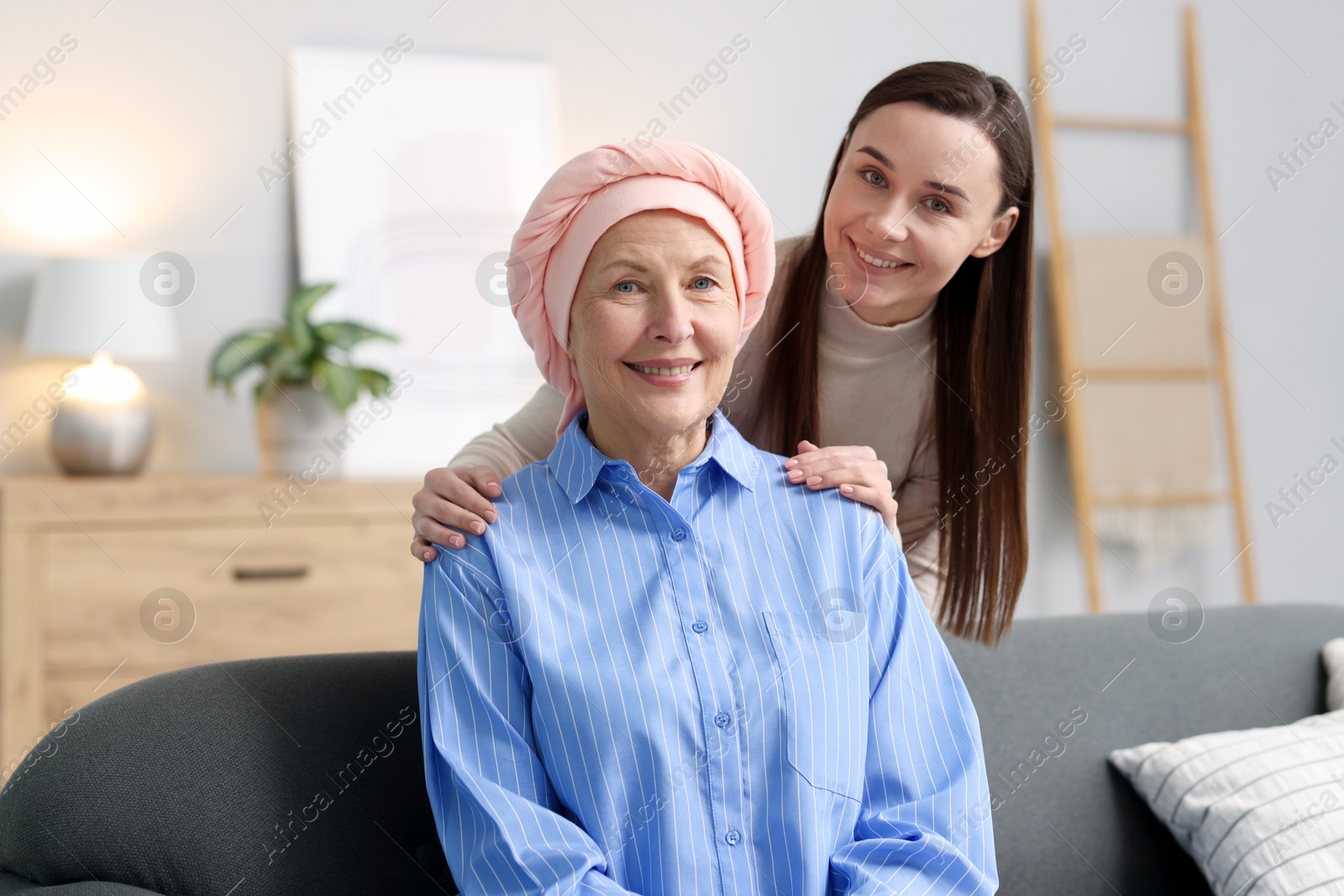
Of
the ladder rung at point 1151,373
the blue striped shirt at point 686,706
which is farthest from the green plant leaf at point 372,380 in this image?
the ladder rung at point 1151,373

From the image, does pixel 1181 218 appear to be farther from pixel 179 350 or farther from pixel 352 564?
pixel 179 350

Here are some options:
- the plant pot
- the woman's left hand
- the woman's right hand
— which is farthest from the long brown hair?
the plant pot

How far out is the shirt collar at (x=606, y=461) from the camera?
1388mm

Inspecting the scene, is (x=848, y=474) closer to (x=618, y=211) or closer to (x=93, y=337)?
(x=618, y=211)

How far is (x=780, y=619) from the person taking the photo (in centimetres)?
134

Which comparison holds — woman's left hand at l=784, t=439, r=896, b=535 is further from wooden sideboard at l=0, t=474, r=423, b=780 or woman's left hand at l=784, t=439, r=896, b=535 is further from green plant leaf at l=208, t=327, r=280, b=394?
green plant leaf at l=208, t=327, r=280, b=394

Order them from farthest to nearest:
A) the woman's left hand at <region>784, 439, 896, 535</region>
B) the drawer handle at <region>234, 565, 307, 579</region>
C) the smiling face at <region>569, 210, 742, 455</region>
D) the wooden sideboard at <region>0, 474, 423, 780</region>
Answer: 1. the drawer handle at <region>234, 565, 307, 579</region>
2. the wooden sideboard at <region>0, 474, 423, 780</region>
3. the woman's left hand at <region>784, 439, 896, 535</region>
4. the smiling face at <region>569, 210, 742, 455</region>

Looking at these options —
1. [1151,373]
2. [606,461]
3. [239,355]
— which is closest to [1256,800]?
[606,461]

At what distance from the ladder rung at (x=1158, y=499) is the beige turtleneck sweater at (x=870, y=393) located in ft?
7.19

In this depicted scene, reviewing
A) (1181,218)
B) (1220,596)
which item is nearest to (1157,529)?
(1220,596)

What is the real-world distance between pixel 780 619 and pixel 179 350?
2.54 metres

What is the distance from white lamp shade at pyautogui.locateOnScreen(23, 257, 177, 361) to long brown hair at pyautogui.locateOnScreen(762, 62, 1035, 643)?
1980mm

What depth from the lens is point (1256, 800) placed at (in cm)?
177

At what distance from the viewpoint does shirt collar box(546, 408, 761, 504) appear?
139 centimetres
